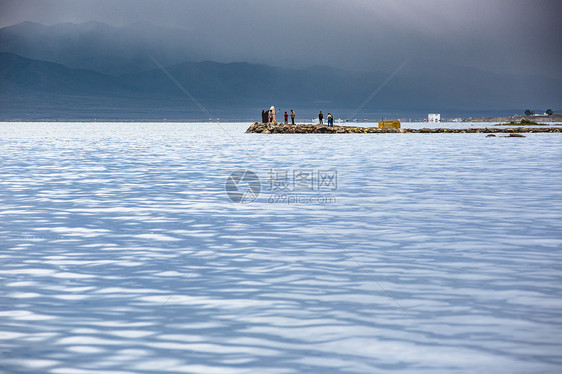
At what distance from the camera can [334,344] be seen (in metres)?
6.81

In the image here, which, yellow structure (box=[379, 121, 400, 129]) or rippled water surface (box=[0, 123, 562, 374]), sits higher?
yellow structure (box=[379, 121, 400, 129])

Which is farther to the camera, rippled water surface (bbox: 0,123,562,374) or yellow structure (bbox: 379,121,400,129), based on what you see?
yellow structure (bbox: 379,121,400,129)

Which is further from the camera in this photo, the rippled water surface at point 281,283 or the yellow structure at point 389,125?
the yellow structure at point 389,125

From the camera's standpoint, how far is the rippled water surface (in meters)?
6.55

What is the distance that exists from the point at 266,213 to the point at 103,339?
10.1m

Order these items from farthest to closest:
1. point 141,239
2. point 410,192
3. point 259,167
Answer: point 259,167 → point 410,192 → point 141,239

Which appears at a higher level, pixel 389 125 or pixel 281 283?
pixel 389 125

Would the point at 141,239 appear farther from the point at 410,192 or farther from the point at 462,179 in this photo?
the point at 462,179

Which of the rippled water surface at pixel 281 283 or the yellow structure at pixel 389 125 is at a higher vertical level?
the yellow structure at pixel 389 125

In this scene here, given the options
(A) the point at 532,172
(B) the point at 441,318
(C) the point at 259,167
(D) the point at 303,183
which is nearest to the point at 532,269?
(B) the point at 441,318

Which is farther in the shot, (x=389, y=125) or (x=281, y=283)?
(x=389, y=125)

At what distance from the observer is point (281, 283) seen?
940cm

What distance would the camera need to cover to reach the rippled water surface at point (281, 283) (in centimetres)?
655

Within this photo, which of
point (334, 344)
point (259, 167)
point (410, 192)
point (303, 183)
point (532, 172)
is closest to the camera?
point (334, 344)
